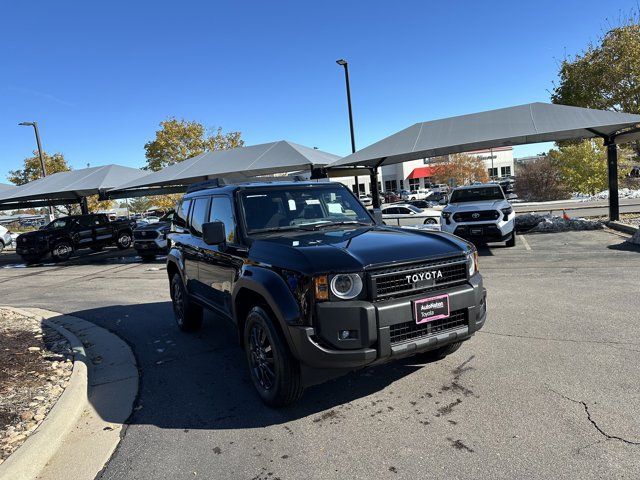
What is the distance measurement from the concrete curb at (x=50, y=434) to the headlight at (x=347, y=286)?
2.40 meters

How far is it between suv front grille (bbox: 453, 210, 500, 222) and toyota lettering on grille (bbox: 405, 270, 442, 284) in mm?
8973

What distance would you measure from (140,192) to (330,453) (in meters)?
22.8

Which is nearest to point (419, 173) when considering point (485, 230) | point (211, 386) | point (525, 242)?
point (525, 242)

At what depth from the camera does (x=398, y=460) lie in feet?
9.64

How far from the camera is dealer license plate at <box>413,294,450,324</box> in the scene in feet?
11.1

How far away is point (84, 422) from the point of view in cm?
384

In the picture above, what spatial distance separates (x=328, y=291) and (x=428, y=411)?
129 centimetres

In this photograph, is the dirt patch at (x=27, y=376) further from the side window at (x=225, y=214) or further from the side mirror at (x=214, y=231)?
the side window at (x=225, y=214)

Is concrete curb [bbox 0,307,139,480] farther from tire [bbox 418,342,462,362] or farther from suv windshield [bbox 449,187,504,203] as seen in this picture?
suv windshield [bbox 449,187,504,203]

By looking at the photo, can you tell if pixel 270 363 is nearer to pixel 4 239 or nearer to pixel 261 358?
pixel 261 358

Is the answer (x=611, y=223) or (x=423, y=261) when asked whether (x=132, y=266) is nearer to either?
(x=423, y=261)

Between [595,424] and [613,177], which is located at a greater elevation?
[613,177]

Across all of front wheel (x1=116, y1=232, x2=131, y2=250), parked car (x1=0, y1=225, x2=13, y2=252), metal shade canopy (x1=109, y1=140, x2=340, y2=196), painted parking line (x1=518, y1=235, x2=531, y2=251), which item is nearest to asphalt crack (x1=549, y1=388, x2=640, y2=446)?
painted parking line (x1=518, y1=235, x2=531, y2=251)

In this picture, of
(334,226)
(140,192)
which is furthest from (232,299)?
(140,192)
